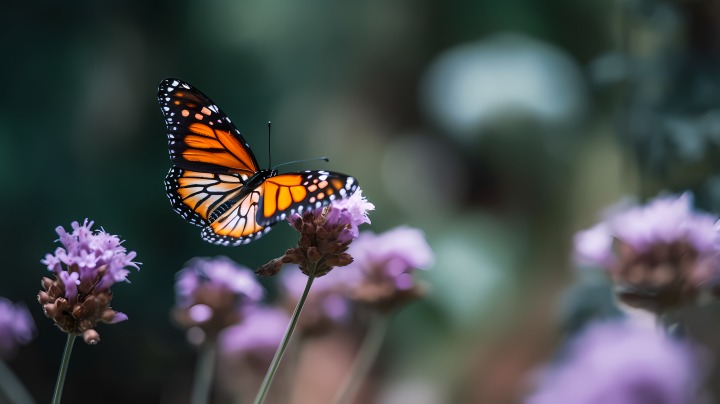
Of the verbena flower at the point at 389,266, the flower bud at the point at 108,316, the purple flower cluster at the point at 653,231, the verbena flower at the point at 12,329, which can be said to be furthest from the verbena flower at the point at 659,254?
the verbena flower at the point at 12,329

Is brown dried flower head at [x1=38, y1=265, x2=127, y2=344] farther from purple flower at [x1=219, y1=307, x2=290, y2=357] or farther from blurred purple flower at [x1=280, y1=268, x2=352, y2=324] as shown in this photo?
purple flower at [x1=219, y1=307, x2=290, y2=357]

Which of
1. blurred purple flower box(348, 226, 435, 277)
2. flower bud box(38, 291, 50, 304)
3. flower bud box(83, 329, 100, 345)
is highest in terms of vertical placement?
blurred purple flower box(348, 226, 435, 277)

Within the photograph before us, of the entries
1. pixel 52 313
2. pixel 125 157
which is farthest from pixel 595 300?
pixel 125 157

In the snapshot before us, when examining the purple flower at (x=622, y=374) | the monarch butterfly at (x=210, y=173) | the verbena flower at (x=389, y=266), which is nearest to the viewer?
the purple flower at (x=622, y=374)

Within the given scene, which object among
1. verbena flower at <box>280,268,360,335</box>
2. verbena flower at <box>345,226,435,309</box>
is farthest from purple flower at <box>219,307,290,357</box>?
verbena flower at <box>345,226,435,309</box>

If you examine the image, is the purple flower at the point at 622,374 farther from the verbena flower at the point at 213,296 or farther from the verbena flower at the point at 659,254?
the verbena flower at the point at 213,296

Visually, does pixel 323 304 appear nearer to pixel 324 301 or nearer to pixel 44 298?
pixel 324 301
